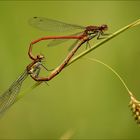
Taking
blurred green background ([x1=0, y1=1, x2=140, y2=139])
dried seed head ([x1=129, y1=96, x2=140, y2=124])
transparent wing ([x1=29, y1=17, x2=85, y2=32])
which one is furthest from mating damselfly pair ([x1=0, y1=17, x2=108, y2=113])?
dried seed head ([x1=129, y1=96, x2=140, y2=124])

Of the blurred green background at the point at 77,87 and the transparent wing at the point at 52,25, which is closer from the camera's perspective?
the transparent wing at the point at 52,25

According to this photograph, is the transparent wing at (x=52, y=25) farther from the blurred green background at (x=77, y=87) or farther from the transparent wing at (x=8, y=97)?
the blurred green background at (x=77, y=87)

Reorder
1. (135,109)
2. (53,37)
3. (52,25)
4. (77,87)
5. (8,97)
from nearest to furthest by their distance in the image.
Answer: (135,109) < (8,97) < (53,37) < (52,25) < (77,87)

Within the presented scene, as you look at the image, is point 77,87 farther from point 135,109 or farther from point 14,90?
point 135,109

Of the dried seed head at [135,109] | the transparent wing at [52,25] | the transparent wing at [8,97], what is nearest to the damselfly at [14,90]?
the transparent wing at [8,97]

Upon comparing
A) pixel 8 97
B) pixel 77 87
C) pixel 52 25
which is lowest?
pixel 77 87

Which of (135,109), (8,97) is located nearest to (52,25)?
(8,97)

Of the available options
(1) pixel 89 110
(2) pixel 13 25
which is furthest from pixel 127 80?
(2) pixel 13 25

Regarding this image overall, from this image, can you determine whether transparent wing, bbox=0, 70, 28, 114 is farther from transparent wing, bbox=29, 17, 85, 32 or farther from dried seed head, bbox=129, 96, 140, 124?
dried seed head, bbox=129, 96, 140, 124

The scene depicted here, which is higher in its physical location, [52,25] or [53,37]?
[52,25]
